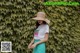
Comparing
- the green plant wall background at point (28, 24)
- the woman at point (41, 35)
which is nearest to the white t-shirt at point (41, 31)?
the woman at point (41, 35)

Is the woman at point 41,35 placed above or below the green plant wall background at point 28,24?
above

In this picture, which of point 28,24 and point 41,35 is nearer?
point 41,35

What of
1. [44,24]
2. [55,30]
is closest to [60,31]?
[55,30]

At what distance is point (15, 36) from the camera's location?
7.99 metres

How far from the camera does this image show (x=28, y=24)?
806 cm

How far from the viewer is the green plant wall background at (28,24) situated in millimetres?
7852

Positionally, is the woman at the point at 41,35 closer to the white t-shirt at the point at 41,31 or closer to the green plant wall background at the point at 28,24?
the white t-shirt at the point at 41,31

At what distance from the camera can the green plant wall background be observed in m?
7.85

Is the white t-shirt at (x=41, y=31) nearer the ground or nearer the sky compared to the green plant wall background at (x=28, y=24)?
nearer the sky

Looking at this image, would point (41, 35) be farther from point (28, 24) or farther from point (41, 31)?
point (28, 24)

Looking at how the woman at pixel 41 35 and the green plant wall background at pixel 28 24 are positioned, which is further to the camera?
the green plant wall background at pixel 28 24

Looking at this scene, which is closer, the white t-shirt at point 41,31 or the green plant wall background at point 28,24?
the white t-shirt at point 41,31

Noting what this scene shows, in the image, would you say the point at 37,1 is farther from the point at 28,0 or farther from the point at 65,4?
the point at 65,4

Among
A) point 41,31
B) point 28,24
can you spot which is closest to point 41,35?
point 41,31
